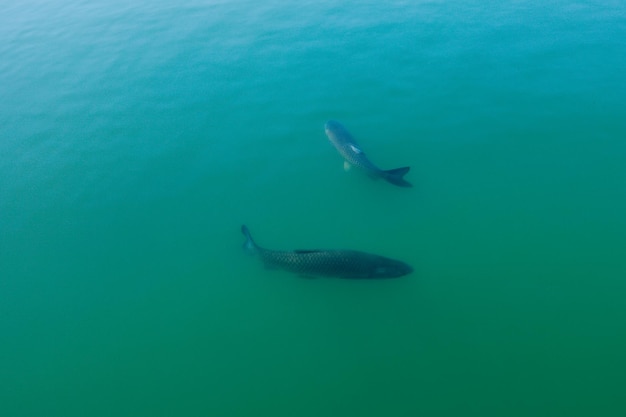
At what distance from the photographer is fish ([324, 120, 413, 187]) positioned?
754 cm

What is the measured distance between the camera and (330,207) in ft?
25.7

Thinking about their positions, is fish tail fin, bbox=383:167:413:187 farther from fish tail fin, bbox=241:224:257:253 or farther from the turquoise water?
fish tail fin, bbox=241:224:257:253

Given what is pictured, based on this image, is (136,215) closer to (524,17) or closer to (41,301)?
(41,301)

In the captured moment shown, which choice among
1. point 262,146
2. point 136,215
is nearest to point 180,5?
point 262,146

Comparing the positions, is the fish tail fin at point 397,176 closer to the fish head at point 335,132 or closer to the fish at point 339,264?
the fish head at point 335,132

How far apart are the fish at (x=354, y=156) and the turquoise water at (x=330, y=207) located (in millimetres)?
410

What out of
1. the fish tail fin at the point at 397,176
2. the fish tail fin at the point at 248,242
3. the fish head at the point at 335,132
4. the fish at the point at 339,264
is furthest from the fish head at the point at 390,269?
the fish head at the point at 335,132

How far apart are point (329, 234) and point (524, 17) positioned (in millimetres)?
9832

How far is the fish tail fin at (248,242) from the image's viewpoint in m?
6.86

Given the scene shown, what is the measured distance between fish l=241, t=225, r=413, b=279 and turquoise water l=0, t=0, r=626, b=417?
398 millimetres

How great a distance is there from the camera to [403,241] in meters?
7.17

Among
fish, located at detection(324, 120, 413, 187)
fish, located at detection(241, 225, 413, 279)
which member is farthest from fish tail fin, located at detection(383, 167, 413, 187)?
fish, located at detection(241, 225, 413, 279)

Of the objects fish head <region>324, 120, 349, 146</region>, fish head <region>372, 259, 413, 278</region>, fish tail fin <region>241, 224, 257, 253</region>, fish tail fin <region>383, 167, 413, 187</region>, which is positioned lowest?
fish head <region>372, 259, 413, 278</region>

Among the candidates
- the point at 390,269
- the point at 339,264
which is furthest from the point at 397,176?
the point at 339,264
